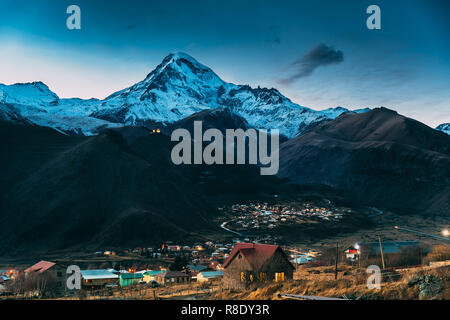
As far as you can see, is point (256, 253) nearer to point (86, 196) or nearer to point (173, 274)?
point (173, 274)

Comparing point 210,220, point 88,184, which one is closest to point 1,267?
point 88,184

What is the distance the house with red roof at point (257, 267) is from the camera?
35000 millimetres

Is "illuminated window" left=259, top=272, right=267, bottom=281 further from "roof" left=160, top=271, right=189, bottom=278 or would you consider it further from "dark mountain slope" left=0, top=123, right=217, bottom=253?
"dark mountain slope" left=0, top=123, right=217, bottom=253

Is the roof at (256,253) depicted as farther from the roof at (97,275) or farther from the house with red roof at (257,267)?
the roof at (97,275)

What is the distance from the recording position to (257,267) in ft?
116

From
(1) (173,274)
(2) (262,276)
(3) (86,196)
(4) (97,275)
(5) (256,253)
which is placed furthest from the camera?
(3) (86,196)

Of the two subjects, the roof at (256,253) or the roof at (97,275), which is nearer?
the roof at (256,253)

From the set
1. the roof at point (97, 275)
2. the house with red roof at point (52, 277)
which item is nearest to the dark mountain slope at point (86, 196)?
the roof at point (97, 275)

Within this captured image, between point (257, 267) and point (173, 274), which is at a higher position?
point (257, 267)

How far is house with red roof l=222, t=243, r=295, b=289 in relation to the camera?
35000 mm

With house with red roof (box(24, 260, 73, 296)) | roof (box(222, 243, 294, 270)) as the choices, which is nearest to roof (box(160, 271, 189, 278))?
house with red roof (box(24, 260, 73, 296))

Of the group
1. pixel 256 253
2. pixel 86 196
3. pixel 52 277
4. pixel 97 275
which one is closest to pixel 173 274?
pixel 97 275
